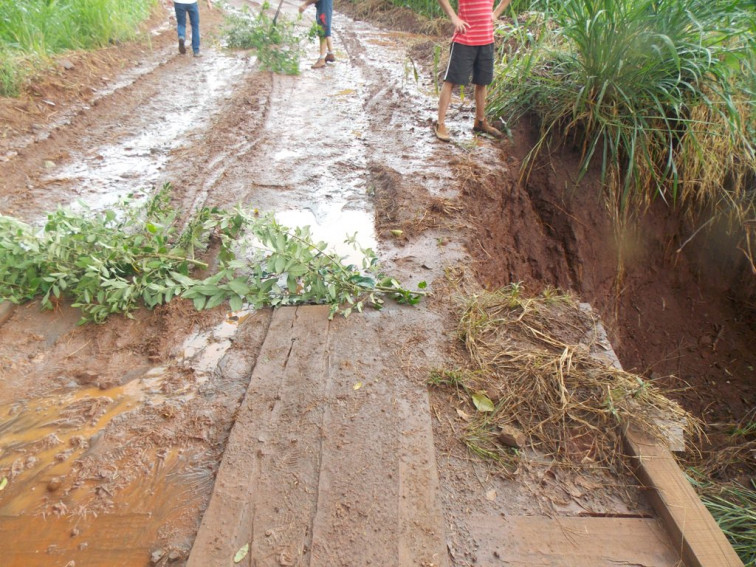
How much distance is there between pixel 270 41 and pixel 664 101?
562cm

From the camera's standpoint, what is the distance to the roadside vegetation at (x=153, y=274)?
2.52 meters

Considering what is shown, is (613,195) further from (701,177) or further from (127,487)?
(127,487)

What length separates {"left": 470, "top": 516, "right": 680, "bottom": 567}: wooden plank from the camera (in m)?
1.52

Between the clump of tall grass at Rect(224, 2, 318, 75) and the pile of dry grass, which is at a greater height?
the clump of tall grass at Rect(224, 2, 318, 75)

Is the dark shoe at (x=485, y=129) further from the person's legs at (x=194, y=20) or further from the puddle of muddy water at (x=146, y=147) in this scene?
the person's legs at (x=194, y=20)

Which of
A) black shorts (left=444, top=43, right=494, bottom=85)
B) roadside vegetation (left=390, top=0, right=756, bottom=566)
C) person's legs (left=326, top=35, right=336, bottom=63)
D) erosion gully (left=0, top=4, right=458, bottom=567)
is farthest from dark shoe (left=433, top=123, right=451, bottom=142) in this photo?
person's legs (left=326, top=35, right=336, bottom=63)

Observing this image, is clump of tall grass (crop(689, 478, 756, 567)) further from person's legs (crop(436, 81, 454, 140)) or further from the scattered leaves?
person's legs (crop(436, 81, 454, 140))

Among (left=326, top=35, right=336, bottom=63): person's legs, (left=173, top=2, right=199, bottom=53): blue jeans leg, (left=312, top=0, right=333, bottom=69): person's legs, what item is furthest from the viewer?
(left=173, top=2, right=199, bottom=53): blue jeans leg

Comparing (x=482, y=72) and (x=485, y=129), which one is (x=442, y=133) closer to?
(x=485, y=129)

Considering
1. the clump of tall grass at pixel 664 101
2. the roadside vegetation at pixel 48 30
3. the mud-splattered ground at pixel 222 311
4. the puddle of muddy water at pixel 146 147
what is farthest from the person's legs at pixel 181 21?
Answer: the clump of tall grass at pixel 664 101

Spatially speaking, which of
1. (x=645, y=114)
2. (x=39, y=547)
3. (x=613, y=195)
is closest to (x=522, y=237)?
(x=613, y=195)

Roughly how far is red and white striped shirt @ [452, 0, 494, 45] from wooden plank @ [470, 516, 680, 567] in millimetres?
3641

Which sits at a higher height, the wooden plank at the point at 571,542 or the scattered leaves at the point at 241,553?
the wooden plank at the point at 571,542

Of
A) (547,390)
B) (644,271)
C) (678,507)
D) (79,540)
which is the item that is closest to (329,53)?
(644,271)
